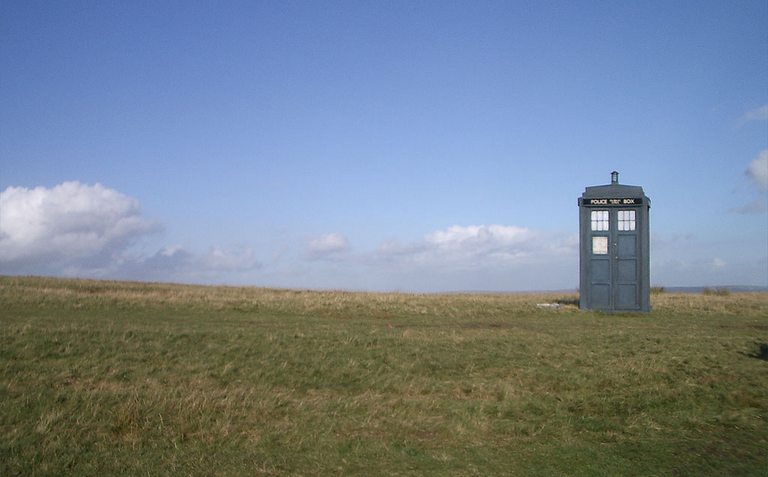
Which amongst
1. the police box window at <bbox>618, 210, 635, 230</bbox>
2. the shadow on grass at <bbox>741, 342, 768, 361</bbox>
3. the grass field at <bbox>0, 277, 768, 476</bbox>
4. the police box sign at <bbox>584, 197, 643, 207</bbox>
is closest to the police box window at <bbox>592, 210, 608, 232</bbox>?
the police box sign at <bbox>584, 197, 643, 207</bbox>

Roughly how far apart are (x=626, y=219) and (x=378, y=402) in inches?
772

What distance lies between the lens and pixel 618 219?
28.2m

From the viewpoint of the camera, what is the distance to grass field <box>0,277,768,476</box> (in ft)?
28.8

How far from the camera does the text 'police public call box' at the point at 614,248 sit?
2794 cm

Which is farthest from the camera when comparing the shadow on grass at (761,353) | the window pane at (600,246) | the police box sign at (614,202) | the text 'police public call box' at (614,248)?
the window pane at (600,246)

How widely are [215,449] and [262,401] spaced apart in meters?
1.97

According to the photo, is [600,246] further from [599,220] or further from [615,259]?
[599,220]

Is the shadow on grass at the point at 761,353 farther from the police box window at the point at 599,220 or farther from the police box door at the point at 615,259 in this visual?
the police box window at the point at 599,220

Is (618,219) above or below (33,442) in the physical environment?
above

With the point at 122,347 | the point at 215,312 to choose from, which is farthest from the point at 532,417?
the point at 215,312

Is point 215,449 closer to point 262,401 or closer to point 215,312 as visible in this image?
point 262,401

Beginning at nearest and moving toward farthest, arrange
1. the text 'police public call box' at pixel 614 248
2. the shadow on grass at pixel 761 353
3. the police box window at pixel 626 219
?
the shadow on grass at pixel 761 353, the text 'police public call box' at pixel 614 248, the police box window at pixel 626 219

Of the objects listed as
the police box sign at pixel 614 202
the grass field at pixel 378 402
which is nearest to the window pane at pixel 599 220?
the police box sign at pixel 614 202

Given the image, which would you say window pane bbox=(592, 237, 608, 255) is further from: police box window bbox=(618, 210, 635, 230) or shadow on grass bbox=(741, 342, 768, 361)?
shadow on grass bbox=(741, 342, 768, 361)
